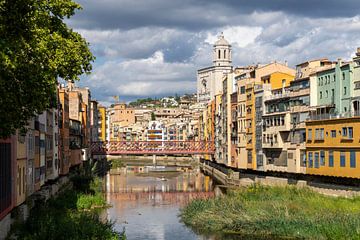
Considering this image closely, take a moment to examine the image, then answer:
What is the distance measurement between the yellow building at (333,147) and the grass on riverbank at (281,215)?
12.8 ft

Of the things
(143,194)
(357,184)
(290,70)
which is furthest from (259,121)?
(357,184)

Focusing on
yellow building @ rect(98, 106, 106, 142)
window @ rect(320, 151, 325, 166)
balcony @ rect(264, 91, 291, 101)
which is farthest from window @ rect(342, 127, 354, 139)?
yellow building @ rect(98, 106, 106, 142)

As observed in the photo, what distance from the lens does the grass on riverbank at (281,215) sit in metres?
35.7

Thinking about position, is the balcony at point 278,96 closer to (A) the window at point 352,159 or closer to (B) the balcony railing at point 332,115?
(B) the balcony railing at point 332,115

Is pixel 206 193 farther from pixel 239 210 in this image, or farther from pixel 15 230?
pixel 15 230

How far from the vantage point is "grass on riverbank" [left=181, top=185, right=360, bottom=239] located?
3569cm

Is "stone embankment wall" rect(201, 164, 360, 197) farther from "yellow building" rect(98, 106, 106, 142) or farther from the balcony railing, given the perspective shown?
"yellow building" rect(98, 106, 106, 142)

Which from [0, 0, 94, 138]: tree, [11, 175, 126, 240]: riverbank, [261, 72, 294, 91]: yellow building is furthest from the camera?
[261, 72, 294, 91]: yellow building

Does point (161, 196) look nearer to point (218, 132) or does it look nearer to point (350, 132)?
point (350, 132)

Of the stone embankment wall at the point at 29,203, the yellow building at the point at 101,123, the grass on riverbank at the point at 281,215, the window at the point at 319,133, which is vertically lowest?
the grass on riverbank at the point at 281,215

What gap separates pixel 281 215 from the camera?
40375 mm

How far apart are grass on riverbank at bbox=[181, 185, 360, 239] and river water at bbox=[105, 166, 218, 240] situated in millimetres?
1665

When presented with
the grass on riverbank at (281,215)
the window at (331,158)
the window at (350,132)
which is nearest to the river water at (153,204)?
the grass on riverbank at (281,215)

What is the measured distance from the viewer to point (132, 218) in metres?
50.1
